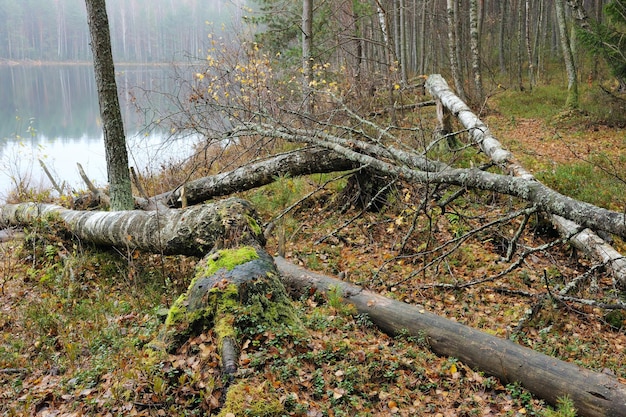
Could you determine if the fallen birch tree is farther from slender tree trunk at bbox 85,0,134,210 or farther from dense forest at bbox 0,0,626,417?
slender tree trunk at bbox 85,0,134,210

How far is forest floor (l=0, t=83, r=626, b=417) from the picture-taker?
139 inches

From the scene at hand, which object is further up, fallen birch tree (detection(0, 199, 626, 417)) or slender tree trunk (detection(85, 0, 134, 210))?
slender tree trunk (detection(85, 0, 134, 210))

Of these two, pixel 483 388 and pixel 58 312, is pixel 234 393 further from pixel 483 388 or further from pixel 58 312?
pixel 58 312

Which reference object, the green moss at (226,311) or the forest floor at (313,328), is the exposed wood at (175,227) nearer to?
the forest floor at (313,328)

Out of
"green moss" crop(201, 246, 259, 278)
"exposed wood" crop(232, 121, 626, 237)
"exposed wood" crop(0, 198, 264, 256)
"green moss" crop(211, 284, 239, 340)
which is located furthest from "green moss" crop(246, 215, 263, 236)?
"exposed wood" crop(232, 121, 626, 237)

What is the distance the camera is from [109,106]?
293 inches

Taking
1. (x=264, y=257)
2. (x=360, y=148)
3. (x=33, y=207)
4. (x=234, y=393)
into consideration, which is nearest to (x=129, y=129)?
(x=33, y=207)

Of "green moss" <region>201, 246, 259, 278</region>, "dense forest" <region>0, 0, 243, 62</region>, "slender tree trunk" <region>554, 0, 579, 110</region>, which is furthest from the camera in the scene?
"dense forest" <region>0, 0, 243, 62</region>

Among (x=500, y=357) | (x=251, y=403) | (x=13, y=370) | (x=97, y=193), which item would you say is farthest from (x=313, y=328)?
(x=97, y=193)

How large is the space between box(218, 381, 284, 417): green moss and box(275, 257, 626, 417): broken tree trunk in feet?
6.48

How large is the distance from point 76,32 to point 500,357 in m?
120

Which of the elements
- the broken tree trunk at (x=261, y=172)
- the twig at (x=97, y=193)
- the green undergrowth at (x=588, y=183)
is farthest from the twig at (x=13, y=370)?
the green undergrowth at (x=588, y=183)

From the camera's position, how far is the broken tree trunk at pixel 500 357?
3.63m

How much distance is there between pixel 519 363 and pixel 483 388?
387mm
